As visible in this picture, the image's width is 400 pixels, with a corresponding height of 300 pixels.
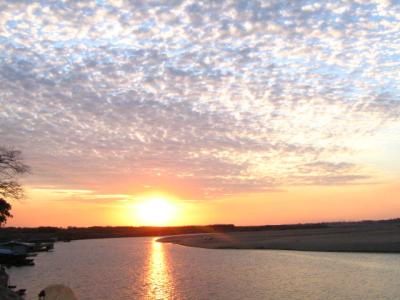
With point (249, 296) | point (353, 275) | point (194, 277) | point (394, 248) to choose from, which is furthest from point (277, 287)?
point (394, 248)

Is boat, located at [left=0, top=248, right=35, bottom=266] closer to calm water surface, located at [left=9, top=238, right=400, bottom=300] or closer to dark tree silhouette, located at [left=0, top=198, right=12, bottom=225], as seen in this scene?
calm water surface, located at [left=9, top=238, right=400, bottom=300]

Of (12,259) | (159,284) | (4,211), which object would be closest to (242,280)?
(159,284)

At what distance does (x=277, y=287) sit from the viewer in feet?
113

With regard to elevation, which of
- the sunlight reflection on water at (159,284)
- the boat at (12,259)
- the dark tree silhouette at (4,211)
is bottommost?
the sunlight reflection on water at (159,284)

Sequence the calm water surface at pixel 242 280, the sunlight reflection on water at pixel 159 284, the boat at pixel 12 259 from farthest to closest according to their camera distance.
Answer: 1. the boat at pixel 12 259
2. the sunlight reflection on water at pixel 159 284
3. the calm water surface at pixel 242 280

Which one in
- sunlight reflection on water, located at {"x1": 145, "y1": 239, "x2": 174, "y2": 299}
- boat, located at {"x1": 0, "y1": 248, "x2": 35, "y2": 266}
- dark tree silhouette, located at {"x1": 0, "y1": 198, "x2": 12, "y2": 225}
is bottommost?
sunlight reflection on water, located at {"x1": 145, "y1": 239, "x2": 174, "y2": 299}

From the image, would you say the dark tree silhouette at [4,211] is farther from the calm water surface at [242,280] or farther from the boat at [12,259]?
the boat at [12,259]

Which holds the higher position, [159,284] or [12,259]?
[12,259]

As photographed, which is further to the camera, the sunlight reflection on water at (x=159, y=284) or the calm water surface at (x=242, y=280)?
the sunlight reflection on water at (x=159, y=284)

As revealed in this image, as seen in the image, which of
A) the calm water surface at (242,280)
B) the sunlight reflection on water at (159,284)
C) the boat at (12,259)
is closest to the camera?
the calm water surface at (242,280)

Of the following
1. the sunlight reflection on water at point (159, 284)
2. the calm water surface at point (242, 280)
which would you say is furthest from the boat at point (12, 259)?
the sunlight reflection on water at point (159, 284)

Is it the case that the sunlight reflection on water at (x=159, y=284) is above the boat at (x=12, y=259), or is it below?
below

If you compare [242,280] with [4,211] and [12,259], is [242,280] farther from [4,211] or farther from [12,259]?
[12,259]

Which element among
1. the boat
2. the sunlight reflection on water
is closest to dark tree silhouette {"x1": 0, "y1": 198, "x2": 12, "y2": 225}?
the sunlight reflection on water
